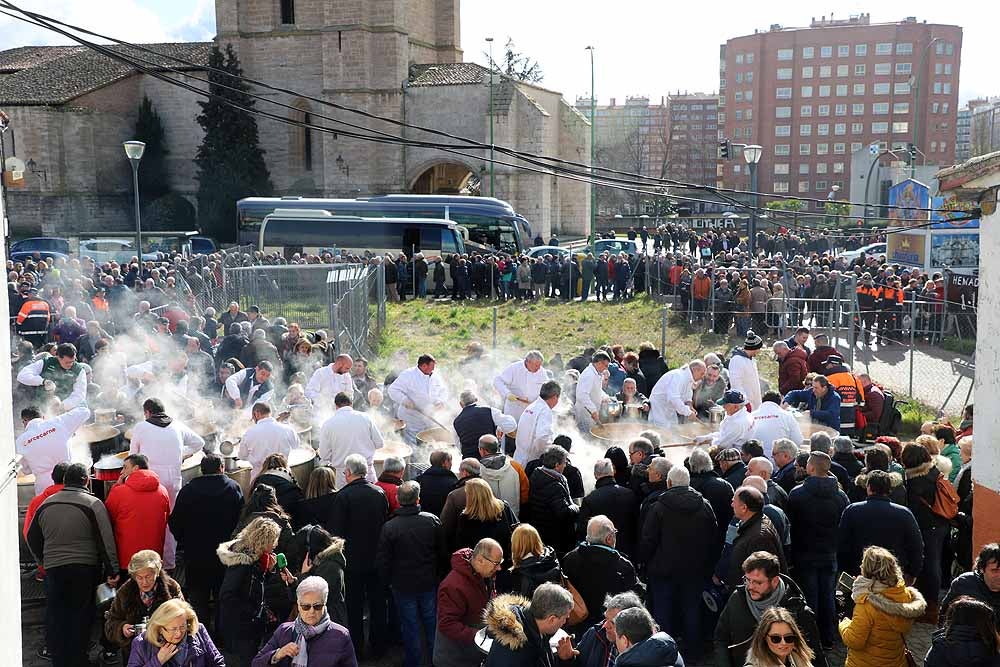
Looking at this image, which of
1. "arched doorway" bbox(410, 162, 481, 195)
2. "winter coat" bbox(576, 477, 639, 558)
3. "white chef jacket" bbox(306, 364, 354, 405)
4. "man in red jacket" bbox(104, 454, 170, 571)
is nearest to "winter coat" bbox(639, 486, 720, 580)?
"winter coat" bbox(576, 477, 639, 558)

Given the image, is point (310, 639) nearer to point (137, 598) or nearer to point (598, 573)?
point (137, 598)

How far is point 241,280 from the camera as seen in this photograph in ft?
62.7

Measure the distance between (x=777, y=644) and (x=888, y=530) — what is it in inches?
94.9

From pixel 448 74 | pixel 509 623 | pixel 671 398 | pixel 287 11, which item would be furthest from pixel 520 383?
pixel 287 11

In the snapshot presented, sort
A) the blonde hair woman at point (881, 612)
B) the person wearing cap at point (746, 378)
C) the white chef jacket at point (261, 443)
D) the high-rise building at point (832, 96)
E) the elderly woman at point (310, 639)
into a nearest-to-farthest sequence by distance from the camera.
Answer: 1. the elderly woman at point (310, 639)
2. the blonde hair woman at point (881, 612)
3. the white chef jacket at point (261, 443)
4. the person wearing cap at point (746, 378)
5. the high-rise building at point (832, 96)

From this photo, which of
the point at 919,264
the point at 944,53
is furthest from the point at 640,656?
the point at 944,53

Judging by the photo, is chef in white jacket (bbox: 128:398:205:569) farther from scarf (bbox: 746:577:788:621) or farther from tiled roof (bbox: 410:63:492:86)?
tiled roof (bbox: 410:63:492:86)

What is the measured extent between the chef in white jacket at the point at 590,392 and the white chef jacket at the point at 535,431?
1.71 m

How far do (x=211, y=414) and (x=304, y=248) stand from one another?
79.4 ft

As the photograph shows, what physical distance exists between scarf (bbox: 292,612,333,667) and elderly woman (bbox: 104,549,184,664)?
0.94m

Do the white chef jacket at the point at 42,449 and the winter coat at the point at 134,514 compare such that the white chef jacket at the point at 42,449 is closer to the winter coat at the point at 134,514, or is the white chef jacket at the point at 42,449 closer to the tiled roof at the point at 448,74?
the winter coat at the point at 134,514

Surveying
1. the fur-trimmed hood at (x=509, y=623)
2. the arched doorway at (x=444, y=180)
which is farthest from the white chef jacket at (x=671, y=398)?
the arched doorway at (x=444, y=180)

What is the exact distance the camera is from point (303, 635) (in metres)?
5.55

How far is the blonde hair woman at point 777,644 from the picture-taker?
506 cm
